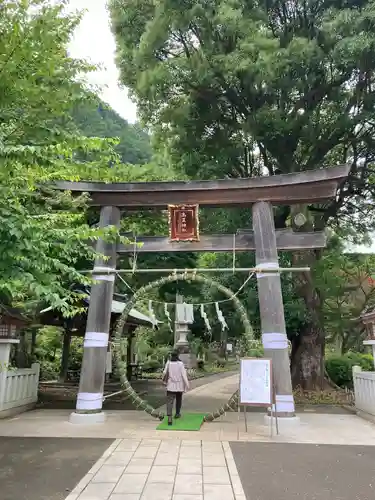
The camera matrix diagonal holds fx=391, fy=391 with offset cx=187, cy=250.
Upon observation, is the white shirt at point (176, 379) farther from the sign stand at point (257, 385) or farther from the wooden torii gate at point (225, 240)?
the wooden torii gate at point (225, 240)

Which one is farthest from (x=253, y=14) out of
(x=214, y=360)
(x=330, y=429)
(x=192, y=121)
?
(x=214, y=360)

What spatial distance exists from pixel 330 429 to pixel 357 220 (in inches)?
426

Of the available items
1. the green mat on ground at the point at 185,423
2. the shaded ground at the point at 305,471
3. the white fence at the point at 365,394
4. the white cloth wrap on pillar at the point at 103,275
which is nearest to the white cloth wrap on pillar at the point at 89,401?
the green mat on ground at the point at 185,423

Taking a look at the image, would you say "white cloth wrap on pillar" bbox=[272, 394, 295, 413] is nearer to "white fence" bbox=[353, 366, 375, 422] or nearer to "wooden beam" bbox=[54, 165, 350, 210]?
"white fence" bbox=[353, 366, 375, 422]

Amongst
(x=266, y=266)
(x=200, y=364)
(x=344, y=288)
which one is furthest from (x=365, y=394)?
(x=200, y=364)

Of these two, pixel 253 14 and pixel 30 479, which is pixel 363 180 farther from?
pixel 30 479

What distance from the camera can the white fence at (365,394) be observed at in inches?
369

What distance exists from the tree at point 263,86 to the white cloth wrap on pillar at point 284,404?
5.50 meters

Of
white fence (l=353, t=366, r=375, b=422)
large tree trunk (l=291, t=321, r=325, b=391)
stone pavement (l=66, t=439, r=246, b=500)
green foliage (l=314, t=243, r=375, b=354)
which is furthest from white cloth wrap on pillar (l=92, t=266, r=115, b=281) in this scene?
green foliage (l=314, t=243, r=375, b=354)

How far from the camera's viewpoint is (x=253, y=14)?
11.5 meters

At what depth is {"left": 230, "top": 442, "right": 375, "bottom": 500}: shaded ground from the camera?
445cm

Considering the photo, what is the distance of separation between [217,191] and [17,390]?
697cm

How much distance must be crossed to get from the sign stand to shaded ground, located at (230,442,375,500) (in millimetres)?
898

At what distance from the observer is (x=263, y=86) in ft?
40.3
